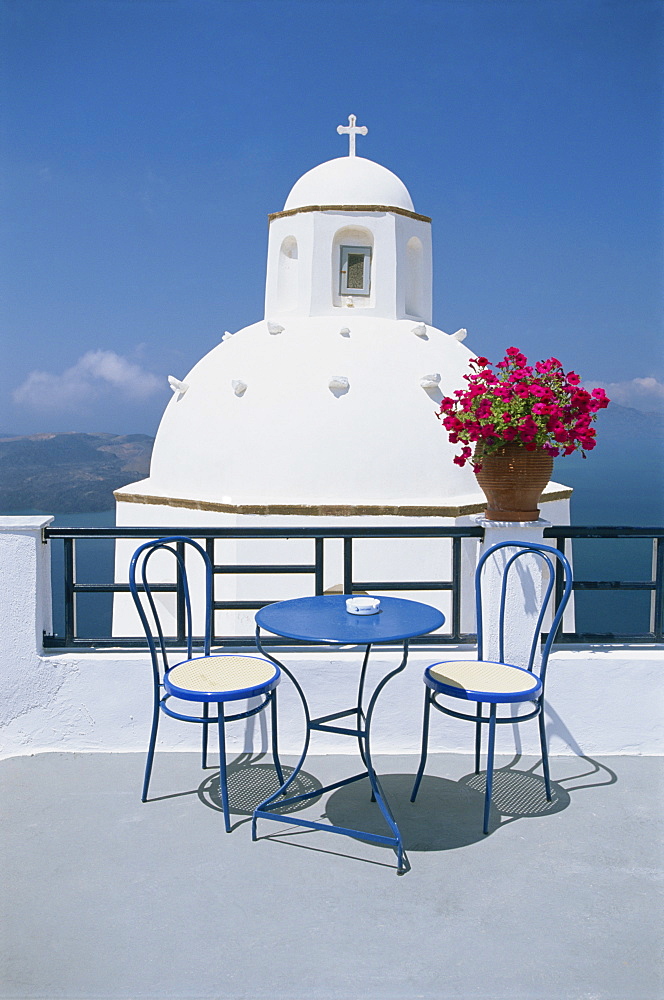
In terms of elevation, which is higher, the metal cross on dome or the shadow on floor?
the metal cross on dome

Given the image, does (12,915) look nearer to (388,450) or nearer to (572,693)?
(572,693)

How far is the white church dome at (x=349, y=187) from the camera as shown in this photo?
10.2m

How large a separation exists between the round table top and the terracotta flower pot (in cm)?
80

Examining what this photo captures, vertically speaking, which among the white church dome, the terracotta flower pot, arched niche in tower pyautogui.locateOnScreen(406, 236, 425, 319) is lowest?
the terracotta flower pot

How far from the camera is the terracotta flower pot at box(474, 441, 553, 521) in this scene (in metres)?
3.75

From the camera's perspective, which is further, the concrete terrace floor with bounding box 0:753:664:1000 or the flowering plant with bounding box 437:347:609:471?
the flowering plant with bounding box 437:347:609:471

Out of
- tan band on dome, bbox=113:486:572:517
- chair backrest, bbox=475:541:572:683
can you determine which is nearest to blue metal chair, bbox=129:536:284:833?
chair backrest, bbox=475:541:572:683

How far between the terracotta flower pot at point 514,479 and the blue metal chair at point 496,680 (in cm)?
19

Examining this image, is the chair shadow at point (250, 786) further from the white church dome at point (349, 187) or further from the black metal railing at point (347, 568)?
the white church dome at point (349, 187)

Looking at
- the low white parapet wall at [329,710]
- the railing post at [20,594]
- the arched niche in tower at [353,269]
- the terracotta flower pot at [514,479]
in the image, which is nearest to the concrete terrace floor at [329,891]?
the low white parapet wall at [329,710]

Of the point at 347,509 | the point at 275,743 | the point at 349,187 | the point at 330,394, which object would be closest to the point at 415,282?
the point at 349,187

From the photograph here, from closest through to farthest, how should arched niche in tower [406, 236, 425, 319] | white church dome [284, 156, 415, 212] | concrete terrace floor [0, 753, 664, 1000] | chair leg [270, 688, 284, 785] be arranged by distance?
concrete terrace floor [0, 753, 664, 1000] < chair leg [270, 688, 284, 785] < white church dome [284, 156, 415, 212] < arched niche in tower [406, 236, 425, 319]

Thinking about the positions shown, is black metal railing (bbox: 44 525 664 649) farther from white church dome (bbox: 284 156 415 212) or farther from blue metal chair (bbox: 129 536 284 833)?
white church dome (bbox: 284 156 415 212)

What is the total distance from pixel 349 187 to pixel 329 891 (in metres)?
9.29
